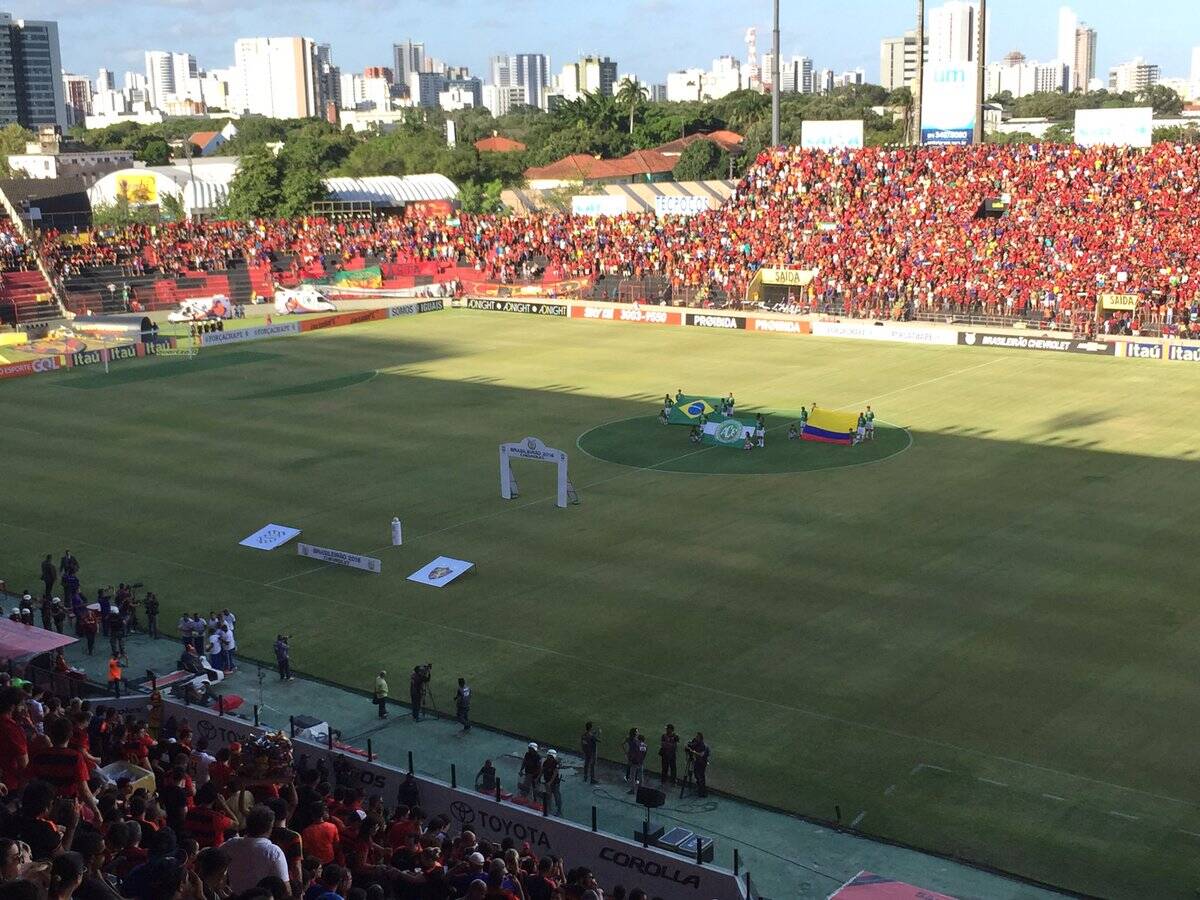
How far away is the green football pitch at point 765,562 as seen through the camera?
71.4 feet

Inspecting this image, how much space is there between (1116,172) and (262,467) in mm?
52953

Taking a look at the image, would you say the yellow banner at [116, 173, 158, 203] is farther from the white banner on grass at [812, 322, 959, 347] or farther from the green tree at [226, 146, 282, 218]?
A: the white banner on grass at [812, 322, 959, 347]

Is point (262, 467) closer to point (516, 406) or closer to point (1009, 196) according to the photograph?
point (516, 406)

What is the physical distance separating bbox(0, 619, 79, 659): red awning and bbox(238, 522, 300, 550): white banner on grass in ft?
29.7

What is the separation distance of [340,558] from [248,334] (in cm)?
4197

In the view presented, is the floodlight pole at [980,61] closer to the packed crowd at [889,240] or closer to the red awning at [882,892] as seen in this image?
the packed crowd at [889,240]

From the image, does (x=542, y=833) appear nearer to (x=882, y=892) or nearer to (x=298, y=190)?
(x=882, y=892)

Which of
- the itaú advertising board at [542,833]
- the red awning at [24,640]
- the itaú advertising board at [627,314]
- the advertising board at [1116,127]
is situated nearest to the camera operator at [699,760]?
the itaú advertising board at [542,833]

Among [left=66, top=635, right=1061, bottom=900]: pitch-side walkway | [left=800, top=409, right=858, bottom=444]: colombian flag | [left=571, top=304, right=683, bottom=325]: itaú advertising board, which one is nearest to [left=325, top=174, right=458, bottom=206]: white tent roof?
[left=571, top=304, right=683, bottom=325]: itaú advertising board

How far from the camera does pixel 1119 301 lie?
65.5m

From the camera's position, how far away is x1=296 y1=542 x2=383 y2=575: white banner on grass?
106ft

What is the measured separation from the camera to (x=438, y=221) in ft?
332

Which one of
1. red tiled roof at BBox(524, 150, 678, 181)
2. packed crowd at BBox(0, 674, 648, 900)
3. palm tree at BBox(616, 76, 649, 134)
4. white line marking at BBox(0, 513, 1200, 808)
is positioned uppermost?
palm tree at BBox(616, 76, 649, 134)

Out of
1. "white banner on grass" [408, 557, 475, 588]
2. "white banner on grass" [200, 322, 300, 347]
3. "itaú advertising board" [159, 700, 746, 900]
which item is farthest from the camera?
"white banner on grass" [200, 322, 300, 347]
